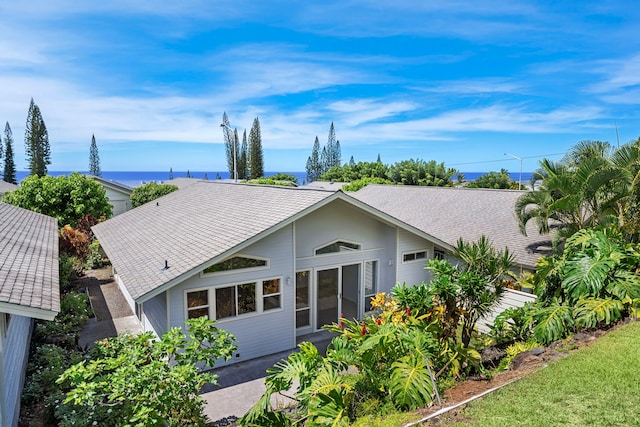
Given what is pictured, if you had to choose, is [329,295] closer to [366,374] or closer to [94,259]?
[366,374]

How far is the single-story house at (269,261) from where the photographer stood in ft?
32.2

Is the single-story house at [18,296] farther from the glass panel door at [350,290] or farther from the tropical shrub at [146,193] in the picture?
the tropical shrub at [146,193]

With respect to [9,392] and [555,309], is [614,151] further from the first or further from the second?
[9,392]

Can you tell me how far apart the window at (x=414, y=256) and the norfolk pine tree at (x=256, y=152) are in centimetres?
5263

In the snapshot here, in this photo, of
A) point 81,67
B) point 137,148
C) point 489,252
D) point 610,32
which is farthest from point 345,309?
point 137,148

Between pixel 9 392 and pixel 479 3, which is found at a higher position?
pixel 479 3

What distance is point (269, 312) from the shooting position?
10789mm

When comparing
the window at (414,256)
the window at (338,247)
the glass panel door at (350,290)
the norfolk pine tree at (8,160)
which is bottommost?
the glass panel door at (350,290)

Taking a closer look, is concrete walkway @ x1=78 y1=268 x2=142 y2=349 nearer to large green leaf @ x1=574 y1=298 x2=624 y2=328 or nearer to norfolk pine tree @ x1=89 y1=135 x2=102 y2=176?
large green leaf @ x1=574 y1=298 x2=624 y2=328

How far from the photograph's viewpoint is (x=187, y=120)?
98.5ft

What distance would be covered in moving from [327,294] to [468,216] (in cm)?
887

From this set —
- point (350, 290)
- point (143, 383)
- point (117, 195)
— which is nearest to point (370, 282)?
point (350, 290)

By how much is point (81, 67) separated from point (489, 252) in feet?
50.4

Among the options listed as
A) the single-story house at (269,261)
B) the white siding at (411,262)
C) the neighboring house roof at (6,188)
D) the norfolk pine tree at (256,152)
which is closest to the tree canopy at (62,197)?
the single-story house at (269,261)
